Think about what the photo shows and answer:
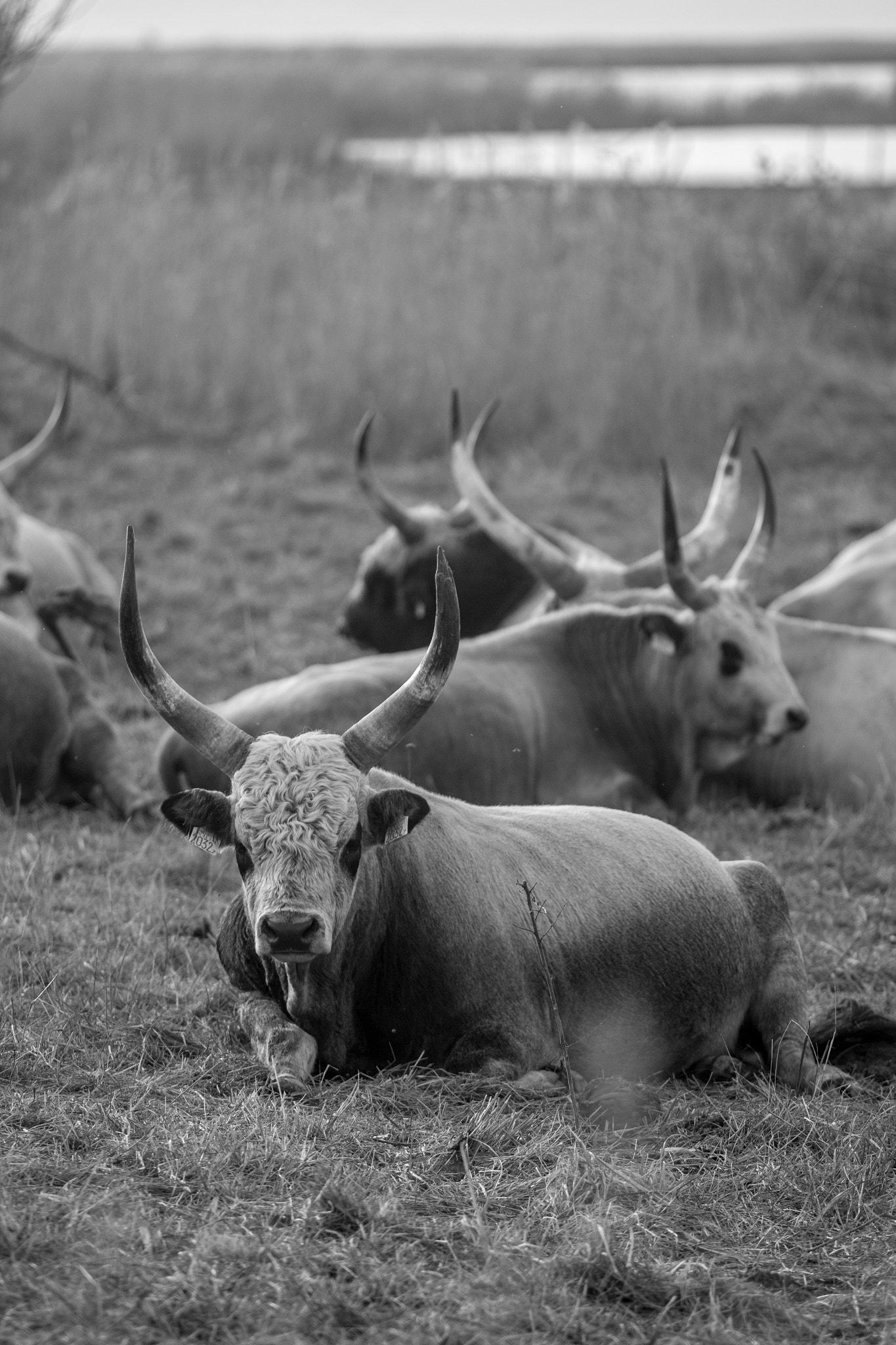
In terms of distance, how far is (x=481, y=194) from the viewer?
15.8 m

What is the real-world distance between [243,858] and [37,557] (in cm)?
529

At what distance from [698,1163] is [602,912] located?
887 mm

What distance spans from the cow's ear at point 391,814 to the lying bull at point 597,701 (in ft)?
7.09

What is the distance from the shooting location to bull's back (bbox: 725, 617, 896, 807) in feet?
24.8

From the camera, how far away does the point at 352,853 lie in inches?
173

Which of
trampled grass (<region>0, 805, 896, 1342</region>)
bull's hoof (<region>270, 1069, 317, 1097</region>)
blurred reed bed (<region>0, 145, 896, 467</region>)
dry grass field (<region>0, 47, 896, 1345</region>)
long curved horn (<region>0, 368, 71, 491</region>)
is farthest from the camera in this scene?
blurred reed bed (<region>0, 145, 896, 467</region>)

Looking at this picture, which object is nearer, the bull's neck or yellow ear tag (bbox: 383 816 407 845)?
yellow ear tag (bbox: 383 816 407 845)

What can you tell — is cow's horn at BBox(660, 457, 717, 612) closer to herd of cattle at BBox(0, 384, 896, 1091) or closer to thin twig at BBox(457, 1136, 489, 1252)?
herd of cattle at BBox(0, 384, 896, 1091)

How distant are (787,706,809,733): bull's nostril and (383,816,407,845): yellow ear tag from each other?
302 cm

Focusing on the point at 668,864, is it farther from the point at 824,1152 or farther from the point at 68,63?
the point at 68,63

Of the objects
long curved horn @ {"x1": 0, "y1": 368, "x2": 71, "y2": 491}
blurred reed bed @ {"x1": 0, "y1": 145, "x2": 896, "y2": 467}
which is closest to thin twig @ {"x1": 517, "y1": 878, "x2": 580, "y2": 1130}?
long curved horn @ {"x1": 0, "y1": 368, "x2": 71, "y2": 491}

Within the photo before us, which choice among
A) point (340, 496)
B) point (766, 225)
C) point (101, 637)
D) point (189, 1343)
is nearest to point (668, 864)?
point (189, 1343)

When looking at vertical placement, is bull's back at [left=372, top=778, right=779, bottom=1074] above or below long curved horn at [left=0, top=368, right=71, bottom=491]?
below

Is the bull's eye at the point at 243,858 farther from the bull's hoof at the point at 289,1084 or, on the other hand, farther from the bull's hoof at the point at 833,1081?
the bull's hoof at the point at 833,1081
